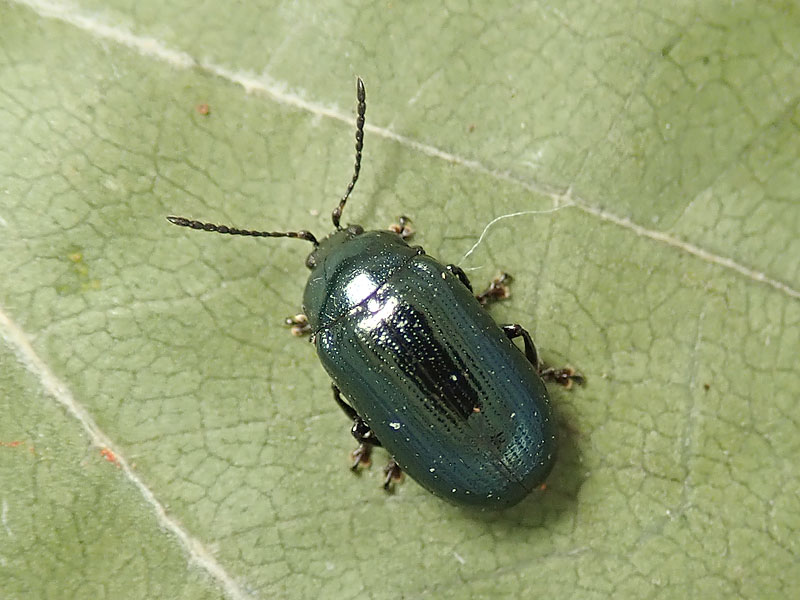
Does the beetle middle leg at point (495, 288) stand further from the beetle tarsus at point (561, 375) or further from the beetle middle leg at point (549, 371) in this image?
the beetle tarsus at point (561, 375)

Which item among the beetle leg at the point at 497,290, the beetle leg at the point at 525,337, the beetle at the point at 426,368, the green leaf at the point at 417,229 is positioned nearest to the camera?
the beetle at the point at 426,368

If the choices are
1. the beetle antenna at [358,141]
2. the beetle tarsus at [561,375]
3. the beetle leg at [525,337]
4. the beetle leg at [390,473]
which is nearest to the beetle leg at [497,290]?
the beetle leg at [525,337]

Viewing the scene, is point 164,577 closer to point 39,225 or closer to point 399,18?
point 39,225

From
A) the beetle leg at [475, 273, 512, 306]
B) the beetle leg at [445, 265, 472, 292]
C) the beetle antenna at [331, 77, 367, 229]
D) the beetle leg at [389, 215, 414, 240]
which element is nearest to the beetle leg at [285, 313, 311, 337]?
the beetle antenna at [331, 77, 367, 229]

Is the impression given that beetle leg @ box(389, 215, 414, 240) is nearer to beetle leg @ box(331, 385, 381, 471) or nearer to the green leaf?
the green leaf

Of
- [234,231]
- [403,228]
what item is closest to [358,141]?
[403,228]

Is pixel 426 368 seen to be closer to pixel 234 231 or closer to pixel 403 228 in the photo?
pixel 403 228
